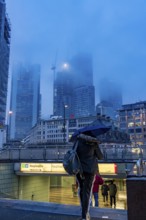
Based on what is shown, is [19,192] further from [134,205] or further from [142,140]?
[142,140]

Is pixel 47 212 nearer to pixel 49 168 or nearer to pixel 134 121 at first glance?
pixel 49 168

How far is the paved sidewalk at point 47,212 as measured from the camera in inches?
181

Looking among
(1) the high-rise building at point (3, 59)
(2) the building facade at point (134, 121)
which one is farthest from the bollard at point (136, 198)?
(2) the building facade at point (134, 121)

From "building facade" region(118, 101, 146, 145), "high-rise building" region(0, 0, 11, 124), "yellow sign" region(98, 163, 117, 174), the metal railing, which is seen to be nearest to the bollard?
"yellow sign" region(98, 163, 117, 174)

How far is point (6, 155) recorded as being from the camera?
2005cm

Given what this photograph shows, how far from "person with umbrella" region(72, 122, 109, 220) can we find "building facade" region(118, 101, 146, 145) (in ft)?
387

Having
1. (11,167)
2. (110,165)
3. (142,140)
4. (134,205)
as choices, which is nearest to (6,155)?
(11,167)

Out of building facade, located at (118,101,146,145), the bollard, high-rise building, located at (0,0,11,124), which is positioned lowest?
the bollard

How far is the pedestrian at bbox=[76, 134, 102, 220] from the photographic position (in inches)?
158

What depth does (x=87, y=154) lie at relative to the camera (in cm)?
406

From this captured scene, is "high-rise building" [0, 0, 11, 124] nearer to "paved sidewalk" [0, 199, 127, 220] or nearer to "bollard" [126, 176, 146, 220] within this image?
"paved sidewalk" [0, 199, 127, 220]

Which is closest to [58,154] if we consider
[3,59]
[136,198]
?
[136,198]

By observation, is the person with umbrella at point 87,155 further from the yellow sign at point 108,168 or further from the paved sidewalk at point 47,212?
the yellow sign at point 108,168

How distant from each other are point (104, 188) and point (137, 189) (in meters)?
12.9
